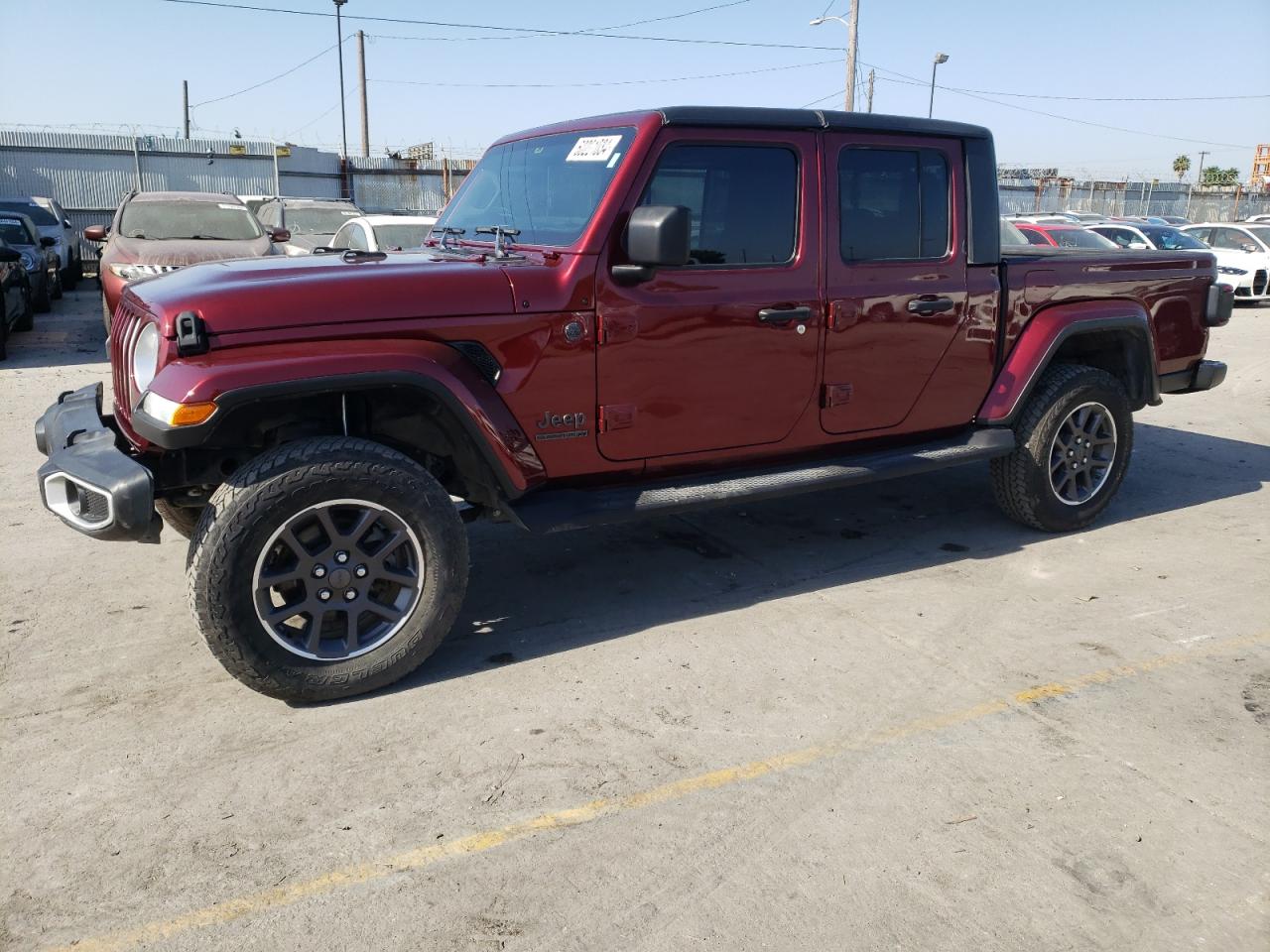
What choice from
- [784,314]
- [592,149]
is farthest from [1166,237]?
[592,149]

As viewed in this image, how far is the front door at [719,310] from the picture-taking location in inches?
155

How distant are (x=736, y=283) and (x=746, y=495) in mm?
885

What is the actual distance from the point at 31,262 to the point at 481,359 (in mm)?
13491

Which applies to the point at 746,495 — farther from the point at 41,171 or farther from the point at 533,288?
the point at 41,171

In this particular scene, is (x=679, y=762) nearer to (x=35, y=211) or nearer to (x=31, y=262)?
(x=31, y=262)

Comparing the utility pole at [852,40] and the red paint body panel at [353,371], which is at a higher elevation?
the utility pole at [852,40]

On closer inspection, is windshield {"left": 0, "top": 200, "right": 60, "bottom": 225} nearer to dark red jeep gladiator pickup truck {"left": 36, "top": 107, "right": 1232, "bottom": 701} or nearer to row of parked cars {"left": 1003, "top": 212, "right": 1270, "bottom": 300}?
dark red jeep gladiator pickup truck {"left": 36, "top": 107, "right": 1232, "bottom": 701}

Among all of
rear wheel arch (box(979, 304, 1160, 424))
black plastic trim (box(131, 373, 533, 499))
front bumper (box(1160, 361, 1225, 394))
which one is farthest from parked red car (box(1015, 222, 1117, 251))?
black plastic trim (box(131, 373, 533, 499))

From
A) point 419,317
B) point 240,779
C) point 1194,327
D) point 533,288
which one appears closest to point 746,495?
point 533,288

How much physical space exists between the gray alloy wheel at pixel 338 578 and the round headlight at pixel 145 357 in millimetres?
724

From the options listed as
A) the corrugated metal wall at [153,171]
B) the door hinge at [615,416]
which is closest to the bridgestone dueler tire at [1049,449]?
the door hinge at [615,416]

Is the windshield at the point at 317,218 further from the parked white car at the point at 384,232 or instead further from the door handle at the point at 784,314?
the door handle at the point at 784,314

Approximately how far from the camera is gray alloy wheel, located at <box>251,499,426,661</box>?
135 inches

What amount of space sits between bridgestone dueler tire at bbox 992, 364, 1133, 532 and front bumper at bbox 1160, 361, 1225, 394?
1.34 feet
